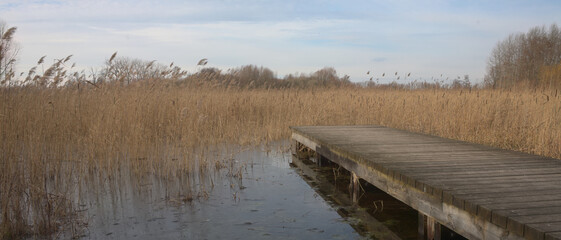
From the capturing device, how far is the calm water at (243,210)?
3.14m

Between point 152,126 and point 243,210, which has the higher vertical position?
point 152,126

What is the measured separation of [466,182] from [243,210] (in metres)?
1.79

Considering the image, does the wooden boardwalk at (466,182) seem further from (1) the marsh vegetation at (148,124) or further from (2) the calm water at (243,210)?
(1) the marsh vegetation at (148,124)

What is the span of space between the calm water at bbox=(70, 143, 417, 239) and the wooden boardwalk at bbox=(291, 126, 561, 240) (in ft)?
1.07

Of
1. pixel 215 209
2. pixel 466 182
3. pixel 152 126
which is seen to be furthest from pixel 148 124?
pixel 466 182

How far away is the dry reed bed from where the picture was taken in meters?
3.59

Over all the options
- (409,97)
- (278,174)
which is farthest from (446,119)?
(278,174)

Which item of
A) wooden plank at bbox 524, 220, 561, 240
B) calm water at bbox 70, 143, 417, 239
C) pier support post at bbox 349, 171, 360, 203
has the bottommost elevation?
calm water at bbox 70, 143, 417, 239

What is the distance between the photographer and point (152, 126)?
6.56m

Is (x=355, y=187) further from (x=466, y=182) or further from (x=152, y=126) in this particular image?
(x=152, y=126)

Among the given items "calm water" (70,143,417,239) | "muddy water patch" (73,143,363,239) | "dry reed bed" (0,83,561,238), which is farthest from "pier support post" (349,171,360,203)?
"dry reed bed" (0,83,561,238)

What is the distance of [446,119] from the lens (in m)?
6.46

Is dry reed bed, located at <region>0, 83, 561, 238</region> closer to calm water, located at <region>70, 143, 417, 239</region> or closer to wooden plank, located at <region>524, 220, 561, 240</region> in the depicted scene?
calm water, located at <region>70, 143, 417, 239</region>

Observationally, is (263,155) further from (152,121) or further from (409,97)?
(409,97)
